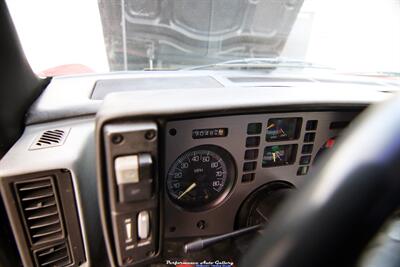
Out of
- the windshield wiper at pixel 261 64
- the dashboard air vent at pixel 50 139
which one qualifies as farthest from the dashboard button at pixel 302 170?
the dashboard air vent at pixel 50 139

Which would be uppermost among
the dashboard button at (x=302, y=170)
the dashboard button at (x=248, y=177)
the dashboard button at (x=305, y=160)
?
the dashboard button at (x=305, y=160)

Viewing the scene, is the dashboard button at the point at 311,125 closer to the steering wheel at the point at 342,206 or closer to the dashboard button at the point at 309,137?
the dashboard button at the point at 309,137

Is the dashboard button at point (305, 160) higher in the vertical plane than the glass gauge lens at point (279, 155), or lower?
lower

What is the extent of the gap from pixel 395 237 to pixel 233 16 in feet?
4.75

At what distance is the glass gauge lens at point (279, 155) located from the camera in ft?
3.87

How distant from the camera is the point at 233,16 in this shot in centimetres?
176

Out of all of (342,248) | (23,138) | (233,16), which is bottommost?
(23,138)

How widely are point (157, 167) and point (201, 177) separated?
0.45m

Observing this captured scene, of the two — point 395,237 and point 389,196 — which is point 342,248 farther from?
point 395,237

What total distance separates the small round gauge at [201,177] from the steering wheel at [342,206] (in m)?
0.64

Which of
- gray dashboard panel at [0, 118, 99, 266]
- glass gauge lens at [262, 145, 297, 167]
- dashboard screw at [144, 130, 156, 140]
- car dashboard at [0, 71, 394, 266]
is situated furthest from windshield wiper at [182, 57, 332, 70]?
dashboard screw at [144, 130, 156, 140]

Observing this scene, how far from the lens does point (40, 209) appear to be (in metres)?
0.91

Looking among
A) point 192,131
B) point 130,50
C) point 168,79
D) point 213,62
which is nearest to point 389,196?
point 192,131

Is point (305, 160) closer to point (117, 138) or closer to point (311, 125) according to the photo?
point (311, 125)
